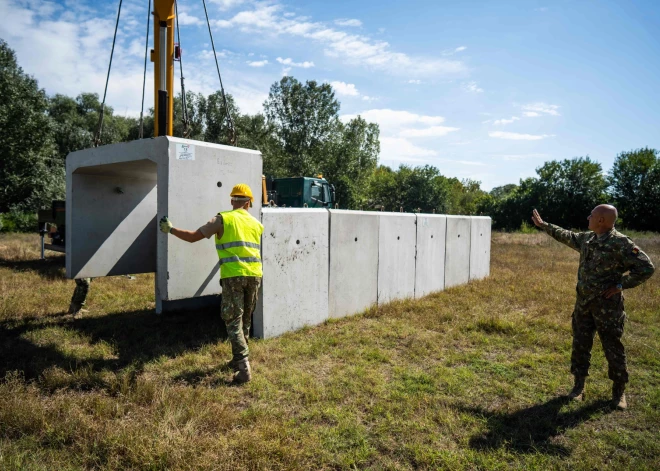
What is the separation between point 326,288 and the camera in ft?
22.2

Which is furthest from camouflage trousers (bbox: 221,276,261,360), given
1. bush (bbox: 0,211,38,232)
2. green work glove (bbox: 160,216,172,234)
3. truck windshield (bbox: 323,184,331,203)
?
bush (bbox: 0,211,38,232)

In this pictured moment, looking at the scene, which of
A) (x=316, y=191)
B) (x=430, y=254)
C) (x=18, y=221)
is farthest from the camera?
(x=18, y=221)

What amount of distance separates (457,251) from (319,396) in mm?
7430

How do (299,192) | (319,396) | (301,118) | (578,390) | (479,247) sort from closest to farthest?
(319,396)
(578,390)
(479,247)
(299,192)
(301,118)

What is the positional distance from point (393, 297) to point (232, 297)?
443cm

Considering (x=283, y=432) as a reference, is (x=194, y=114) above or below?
above

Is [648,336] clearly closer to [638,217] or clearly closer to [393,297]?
[393,297]

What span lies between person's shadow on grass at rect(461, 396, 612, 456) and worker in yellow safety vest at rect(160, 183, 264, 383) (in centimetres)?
231

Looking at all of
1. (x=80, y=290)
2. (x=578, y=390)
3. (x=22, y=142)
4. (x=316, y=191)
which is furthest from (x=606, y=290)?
(x=22, y=142)

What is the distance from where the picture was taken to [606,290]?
397 centimetres

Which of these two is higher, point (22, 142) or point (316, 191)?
point (22, 142)

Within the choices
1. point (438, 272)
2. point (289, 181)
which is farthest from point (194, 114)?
point (438, 272)

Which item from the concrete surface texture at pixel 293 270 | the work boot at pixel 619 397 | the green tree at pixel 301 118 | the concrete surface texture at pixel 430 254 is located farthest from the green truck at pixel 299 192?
the green tree at pixel 301 118

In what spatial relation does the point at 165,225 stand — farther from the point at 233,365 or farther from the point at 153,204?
the point at 153,204
